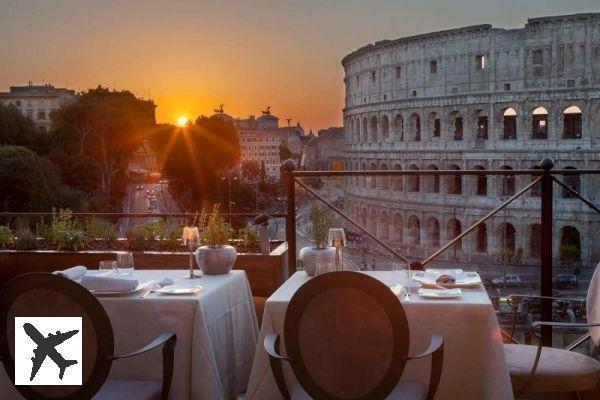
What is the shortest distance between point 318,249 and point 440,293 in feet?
1.76

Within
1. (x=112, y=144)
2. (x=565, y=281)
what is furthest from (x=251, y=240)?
(x=565, y=281)

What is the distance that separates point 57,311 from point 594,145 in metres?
32.3

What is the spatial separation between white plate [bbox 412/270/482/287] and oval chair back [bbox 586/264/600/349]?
372 millimetres

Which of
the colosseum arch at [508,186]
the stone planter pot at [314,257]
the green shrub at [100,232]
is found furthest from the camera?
the colosseum arch at [508,186]

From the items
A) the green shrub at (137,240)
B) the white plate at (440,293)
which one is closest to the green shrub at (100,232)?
the green shrub at (137,240)

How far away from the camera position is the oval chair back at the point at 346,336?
65.3 inches

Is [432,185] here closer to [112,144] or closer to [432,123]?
[432,123]

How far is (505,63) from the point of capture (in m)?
33.1

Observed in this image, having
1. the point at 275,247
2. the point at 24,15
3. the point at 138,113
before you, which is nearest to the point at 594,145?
the point at 138,113

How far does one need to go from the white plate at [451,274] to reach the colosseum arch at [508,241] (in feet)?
97.3

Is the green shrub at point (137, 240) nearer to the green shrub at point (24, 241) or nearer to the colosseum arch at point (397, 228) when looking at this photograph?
the green shrub at point (24, 241)

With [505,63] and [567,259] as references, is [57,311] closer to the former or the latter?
[567,259]

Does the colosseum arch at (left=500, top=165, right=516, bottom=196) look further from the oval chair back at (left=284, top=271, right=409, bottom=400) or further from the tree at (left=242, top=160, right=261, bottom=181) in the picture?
the oval chair back at (left=284, top=271, right=409, bottom=400)

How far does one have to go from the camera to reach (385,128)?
1451 inches
